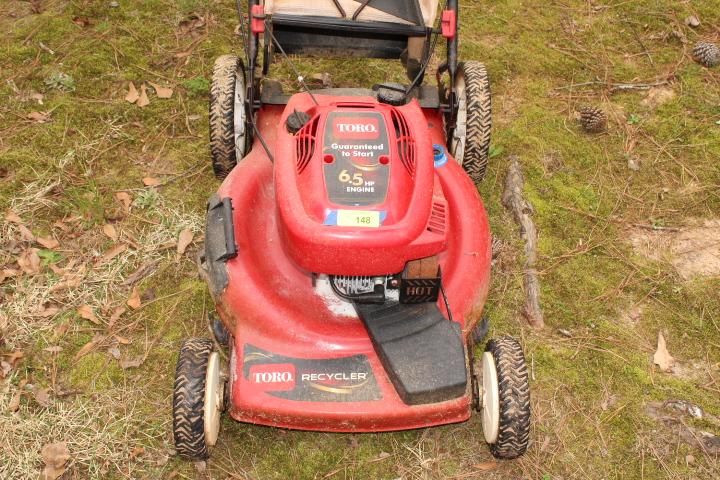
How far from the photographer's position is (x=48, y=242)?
12.6 ft

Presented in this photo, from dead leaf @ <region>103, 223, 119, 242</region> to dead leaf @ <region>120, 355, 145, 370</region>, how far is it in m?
0.79

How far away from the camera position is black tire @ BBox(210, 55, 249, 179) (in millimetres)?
3682

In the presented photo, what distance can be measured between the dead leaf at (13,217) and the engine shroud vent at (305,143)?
6.37ft

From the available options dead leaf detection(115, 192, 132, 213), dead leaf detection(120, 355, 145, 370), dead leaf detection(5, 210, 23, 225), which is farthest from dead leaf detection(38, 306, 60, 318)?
dead leaf detection(115, 192, 132, 213)

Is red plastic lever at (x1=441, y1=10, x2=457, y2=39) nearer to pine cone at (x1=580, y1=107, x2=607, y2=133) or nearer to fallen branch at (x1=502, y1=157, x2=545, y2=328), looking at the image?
fallen branch at (x1=502, y1=157, x2=545, y2=328)

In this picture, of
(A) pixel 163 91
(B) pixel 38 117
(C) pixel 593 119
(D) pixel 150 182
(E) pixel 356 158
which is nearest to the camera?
(E) pixel 356 158

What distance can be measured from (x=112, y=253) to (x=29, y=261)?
0.43m

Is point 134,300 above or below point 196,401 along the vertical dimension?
below

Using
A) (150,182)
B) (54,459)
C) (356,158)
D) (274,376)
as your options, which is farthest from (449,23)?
(54,459)

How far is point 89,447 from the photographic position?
309 cm

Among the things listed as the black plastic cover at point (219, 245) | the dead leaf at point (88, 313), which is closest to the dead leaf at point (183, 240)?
the dead leaf at point (88, 313)

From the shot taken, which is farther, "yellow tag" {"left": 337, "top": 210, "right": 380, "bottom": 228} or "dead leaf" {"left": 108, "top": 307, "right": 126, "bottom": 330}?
"dead leaf" {"left": 108, "top": 307, "right": 126, "bottom": 330}

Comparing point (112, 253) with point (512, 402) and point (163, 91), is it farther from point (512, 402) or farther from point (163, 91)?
point (512, 402)

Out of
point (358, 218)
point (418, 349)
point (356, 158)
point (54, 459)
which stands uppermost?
point (356, 158)
